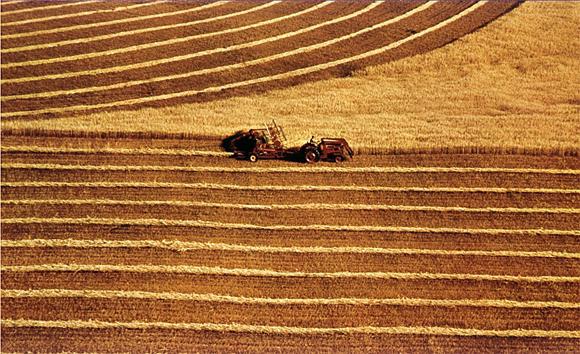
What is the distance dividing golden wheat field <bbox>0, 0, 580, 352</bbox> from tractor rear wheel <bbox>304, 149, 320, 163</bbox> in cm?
33

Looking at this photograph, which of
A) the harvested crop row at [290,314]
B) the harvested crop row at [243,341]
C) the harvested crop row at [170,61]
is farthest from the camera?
the harvested crop row at [170,61]

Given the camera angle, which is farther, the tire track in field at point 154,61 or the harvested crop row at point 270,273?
the tire track in field at point 154,61

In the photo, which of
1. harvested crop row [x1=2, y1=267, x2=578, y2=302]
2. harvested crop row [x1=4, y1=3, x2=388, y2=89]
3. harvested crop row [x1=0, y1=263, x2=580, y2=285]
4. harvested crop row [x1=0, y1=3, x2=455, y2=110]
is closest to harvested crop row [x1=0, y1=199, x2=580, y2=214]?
harvested crop row [x1=0, y1=263, x2=580, y2=285]

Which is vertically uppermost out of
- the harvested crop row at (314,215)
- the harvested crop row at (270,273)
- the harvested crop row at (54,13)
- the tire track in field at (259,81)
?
the harvested crop row at (54,13)

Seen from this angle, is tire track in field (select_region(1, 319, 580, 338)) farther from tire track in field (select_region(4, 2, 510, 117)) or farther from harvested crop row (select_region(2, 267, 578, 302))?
tire track in field (select_region(4, 2, 510, 117))

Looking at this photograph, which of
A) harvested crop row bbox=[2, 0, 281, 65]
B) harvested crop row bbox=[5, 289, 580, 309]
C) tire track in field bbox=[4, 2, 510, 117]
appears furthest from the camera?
harvested crop row bbox=[2, 0, 281, 65]

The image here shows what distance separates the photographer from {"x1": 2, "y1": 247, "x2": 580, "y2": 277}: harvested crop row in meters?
13.4

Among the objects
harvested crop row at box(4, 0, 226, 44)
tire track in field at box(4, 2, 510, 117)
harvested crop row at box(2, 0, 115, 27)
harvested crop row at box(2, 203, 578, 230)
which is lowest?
harvested crop row at box(2, 203, 578, 230)

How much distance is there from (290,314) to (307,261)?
169 centimetres

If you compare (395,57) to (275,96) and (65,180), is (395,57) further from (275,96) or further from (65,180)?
(65,180)

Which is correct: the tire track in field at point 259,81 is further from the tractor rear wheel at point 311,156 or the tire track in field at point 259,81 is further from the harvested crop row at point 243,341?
the harvested crop row at point 243,341

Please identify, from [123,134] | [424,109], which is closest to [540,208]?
[424,109]

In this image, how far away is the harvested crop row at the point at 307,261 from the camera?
13.4 m

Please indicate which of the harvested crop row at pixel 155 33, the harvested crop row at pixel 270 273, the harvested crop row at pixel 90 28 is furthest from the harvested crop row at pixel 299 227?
the harvested crop row at pixel 90 28
